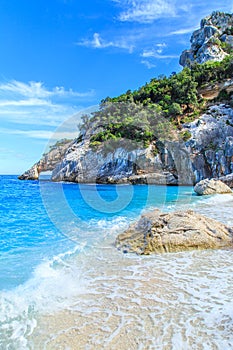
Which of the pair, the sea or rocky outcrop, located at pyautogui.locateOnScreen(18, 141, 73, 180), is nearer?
the sea

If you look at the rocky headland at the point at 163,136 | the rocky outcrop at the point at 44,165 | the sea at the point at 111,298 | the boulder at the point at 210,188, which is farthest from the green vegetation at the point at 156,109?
the sea at the point at 111,298

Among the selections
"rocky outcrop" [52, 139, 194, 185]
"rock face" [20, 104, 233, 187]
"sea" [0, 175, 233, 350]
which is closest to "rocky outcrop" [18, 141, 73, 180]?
"rock face" [20, 104, 233, 187]

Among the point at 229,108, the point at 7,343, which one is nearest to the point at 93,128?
the point at 229,108

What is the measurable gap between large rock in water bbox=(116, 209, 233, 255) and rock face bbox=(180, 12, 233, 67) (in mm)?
78574

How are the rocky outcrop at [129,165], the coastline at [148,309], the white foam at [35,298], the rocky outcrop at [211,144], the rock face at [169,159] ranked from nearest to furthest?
the coastline at [148,309]
the white foam at [35,298]
the rocky outcrop at [211,144]
the rock face at [169,159]
the rocky outcrop at [129,165]

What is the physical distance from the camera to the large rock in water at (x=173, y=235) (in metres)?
7.74

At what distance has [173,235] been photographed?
7.88 m

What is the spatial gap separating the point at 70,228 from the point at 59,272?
5.33m

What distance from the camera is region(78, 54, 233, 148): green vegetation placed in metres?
46.9

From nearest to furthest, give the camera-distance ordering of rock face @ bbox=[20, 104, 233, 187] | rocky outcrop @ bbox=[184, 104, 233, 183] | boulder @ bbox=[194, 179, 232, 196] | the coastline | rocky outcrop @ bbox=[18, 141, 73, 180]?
the coastline
boulder @ bbox=[194, 179, 232, 196]
rocky outcrop @ bbox=[184, 104, 233, 183]
rock face @ bbox=[20, 104, 233, 187]
rocky outcrop @ bbox=[18, 141, 73, 180]

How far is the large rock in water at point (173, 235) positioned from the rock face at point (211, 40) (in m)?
78.6

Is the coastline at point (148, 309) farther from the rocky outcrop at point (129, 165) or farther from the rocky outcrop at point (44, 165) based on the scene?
the rocky outcrop at point (44, 165)

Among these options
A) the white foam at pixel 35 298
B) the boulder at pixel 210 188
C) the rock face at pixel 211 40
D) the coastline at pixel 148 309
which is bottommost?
the white foam at pixel 35 298

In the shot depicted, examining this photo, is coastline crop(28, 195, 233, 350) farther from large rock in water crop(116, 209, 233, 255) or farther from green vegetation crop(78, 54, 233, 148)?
green vegetation crop(78, 54, 233, 148)
